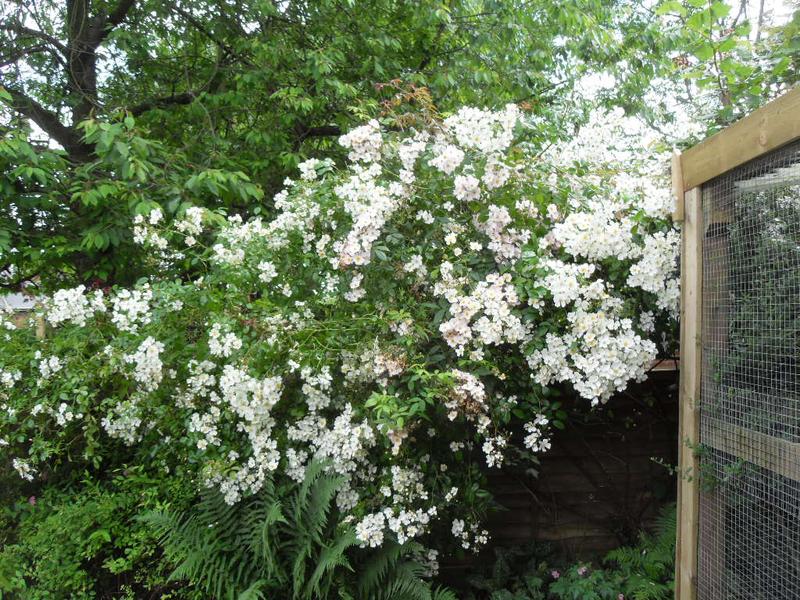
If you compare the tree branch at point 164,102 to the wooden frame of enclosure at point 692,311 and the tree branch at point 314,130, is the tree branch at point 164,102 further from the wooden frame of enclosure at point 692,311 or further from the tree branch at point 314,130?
the wooden frame of enclosure at point 692,311

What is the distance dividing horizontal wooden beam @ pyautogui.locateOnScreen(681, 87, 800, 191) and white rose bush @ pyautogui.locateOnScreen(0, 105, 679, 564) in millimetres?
181

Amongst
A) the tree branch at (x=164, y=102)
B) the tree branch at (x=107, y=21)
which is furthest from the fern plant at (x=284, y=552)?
the tree branch at (x=107, y=21)

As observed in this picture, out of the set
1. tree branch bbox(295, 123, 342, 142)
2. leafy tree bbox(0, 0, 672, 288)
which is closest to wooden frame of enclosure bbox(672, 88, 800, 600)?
leafy tree bbox(0, 0, 672, 288)

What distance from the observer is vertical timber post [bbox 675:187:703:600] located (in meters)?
2.19

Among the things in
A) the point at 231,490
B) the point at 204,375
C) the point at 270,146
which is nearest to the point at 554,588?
the point at 231,490

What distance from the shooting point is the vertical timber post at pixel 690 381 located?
7.17 ft

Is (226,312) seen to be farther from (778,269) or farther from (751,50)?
(751,50)

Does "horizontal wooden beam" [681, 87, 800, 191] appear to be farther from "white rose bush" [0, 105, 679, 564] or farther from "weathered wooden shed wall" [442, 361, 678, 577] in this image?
"weathered wooden shed wall" [442, 361, 678, 577]

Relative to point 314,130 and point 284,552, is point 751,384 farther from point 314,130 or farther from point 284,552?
point 314,130

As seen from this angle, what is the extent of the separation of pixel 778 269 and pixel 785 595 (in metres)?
0.88

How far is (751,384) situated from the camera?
1949mm

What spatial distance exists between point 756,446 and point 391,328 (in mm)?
1252

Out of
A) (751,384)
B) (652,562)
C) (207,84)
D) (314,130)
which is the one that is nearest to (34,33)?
(207,84)

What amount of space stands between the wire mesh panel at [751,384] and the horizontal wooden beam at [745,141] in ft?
0.12
